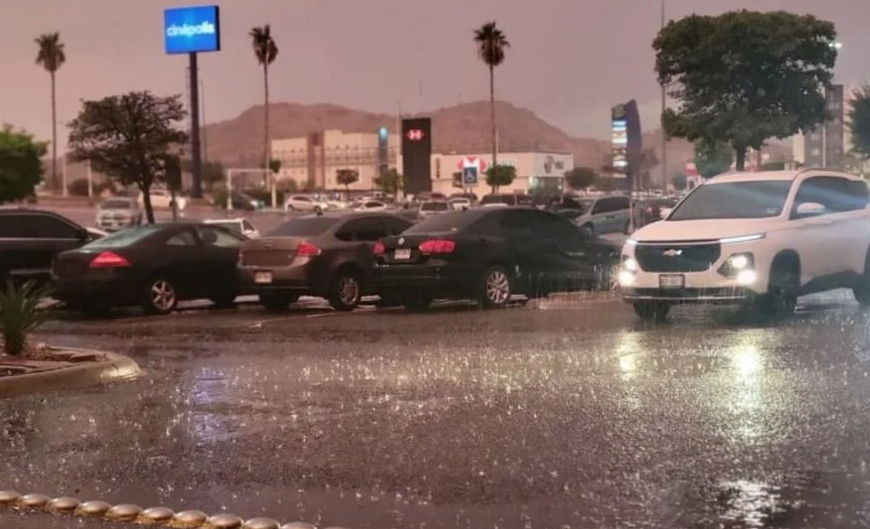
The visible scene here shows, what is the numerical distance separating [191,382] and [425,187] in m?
80.6

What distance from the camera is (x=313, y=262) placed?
1708 centimetres

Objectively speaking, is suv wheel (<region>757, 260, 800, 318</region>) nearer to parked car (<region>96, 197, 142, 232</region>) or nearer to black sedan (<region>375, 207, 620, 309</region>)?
black sedan (<region>375, 207, 620, 309</region>)

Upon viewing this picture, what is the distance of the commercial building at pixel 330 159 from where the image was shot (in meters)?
174

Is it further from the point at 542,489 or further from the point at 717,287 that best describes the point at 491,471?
the point at 717,287

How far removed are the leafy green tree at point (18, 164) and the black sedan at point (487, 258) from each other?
40455mm

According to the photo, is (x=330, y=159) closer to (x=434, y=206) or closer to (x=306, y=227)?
(x=434, y=206)

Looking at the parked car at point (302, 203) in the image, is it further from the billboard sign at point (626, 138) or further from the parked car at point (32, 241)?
the parked car at point (32, 241)

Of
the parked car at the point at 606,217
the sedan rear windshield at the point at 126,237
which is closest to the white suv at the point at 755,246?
the sedan rear windshield at the point at 126,237

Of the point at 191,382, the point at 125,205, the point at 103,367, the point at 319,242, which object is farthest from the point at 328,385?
the point at 125,205

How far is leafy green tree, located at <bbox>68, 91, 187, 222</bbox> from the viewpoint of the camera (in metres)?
38.1

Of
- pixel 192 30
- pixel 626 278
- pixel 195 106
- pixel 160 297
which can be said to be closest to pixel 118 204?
pixel 195 106

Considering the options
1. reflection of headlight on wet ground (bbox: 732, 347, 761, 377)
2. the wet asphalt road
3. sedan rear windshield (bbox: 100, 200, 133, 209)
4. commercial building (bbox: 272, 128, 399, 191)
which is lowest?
the wet asphalt road

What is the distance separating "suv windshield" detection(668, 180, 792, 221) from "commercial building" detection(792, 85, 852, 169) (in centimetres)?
1972

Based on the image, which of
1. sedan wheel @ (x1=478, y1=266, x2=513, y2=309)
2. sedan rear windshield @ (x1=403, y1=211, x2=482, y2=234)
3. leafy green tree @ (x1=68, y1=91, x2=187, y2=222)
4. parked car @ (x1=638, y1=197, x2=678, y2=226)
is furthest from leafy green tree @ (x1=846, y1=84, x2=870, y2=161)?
sedan wheel @ (x1=478, y1=266, x2=513, y2=309)
